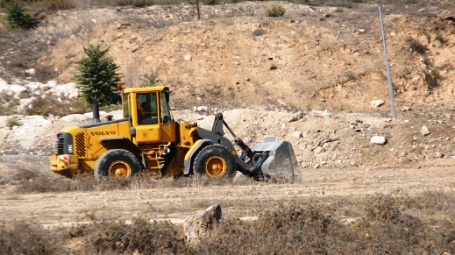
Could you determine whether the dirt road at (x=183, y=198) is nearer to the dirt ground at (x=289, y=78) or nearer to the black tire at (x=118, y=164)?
the dirt ground at (x=289, y=78)

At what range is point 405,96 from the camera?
1431 inches

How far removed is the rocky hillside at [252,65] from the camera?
30359 millimetres

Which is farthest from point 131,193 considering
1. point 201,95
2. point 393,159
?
point 201,95

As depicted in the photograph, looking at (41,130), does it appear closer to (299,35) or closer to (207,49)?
(207,49)

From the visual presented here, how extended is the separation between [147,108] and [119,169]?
58.4 inches

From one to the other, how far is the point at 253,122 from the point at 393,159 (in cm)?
521

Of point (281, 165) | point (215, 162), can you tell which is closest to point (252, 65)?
point (281, 165)

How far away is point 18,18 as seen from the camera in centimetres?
4462

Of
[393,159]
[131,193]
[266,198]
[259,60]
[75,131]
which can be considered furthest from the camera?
[259,60]

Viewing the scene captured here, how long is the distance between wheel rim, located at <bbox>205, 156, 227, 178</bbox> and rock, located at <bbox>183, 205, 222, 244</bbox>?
21.3ft

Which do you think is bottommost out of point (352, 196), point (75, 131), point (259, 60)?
point (352, 196)

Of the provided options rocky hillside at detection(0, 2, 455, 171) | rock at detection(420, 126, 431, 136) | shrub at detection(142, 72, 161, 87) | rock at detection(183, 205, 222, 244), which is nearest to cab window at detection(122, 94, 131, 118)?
rock at detection(183, 205, 222, 244)

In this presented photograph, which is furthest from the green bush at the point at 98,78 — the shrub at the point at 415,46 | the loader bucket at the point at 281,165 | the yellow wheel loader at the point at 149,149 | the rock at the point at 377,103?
the loader bucket at the point at 281,165

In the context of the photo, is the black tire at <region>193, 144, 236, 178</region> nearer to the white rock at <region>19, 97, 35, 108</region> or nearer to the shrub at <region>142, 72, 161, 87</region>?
the shrub at <region>142, 72, 161, 87</region>
